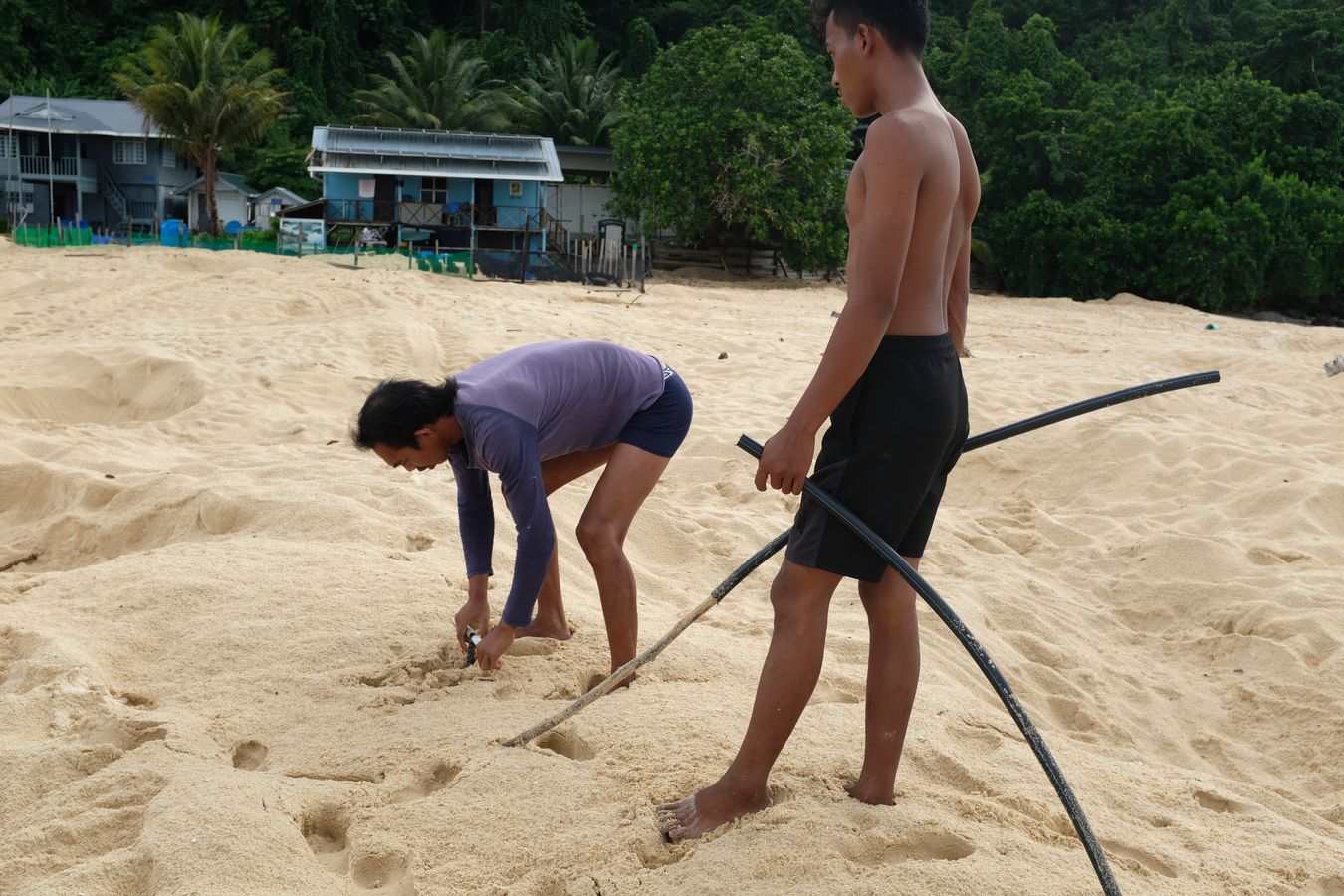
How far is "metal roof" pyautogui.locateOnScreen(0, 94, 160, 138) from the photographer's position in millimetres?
27188

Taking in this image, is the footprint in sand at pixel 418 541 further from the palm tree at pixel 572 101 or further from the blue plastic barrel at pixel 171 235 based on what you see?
the palm tree at pixel 572 101

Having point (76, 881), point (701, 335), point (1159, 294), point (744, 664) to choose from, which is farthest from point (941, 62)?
point (76, 881)

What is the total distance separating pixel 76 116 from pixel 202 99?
601cm

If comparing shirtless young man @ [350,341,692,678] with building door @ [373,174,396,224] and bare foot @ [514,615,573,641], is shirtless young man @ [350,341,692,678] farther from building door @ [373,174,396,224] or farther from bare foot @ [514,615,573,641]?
building door @ [373,174,396,224]

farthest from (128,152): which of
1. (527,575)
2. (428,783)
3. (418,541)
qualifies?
(428,783)

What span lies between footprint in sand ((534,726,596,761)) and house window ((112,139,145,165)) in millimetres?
31840

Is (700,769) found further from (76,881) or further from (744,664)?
(76,881)

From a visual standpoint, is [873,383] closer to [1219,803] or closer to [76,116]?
[1219,803]

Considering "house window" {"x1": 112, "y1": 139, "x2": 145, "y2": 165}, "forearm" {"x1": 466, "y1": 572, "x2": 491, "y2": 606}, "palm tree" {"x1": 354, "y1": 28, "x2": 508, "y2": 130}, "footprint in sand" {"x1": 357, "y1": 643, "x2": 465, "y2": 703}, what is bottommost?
"footprint in sand" {"x1": 357, "y1": 643, "x2": 465, "y2": 703}

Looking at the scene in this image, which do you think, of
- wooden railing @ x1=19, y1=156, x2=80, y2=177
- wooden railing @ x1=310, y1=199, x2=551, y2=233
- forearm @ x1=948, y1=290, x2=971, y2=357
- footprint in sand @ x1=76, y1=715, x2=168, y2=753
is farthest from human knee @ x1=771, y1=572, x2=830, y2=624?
wooden railing @ x1=19, y1=156, x2=80, y2=177

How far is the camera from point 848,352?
6.88ft

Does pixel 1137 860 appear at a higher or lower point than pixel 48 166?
lower

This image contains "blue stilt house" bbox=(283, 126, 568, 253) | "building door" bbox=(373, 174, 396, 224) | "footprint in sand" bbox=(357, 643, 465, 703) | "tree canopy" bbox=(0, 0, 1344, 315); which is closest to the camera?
"footprint in sand" bbox=(357, 643, 465, 703)

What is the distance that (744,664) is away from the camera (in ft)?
11.4
